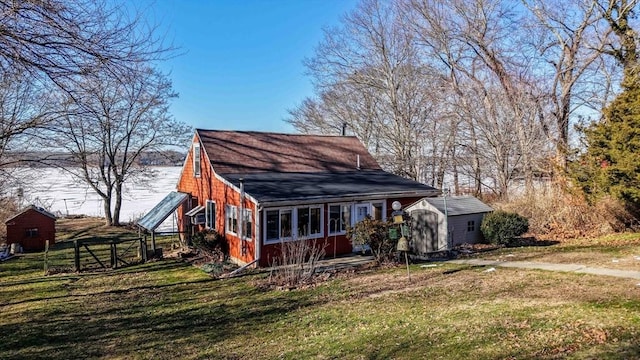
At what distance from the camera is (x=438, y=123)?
2702cm

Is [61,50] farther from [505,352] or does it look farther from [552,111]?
[552,111]

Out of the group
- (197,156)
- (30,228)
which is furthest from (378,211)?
(30,228)

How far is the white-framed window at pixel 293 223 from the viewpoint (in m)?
14.5

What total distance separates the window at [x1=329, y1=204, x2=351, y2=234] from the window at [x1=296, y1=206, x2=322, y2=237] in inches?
21.9

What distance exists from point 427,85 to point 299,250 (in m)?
18.1

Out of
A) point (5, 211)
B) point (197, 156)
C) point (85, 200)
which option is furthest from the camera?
point (85, 200)

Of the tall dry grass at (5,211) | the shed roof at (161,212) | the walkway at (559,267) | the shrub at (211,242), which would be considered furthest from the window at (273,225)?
the tall dry grass at (5,211)

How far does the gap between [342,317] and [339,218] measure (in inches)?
310

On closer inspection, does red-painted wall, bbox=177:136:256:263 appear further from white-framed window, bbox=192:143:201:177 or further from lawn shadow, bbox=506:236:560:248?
lawn shadow, bbox=506:236:560:248

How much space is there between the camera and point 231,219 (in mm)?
15820

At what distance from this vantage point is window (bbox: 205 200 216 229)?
→ 56.2 feet

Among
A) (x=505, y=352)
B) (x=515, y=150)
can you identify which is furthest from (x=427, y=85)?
(x=505, y=352)

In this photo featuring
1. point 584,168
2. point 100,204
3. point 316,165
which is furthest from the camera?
point 100,204

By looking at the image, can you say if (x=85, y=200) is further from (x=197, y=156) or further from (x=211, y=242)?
(x=211, y=242)
